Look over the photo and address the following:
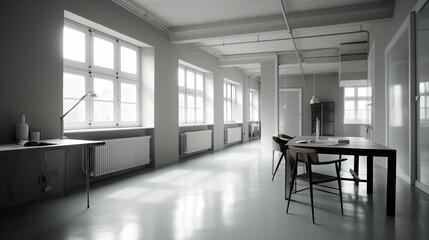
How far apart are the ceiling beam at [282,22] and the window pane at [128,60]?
1.13 meters

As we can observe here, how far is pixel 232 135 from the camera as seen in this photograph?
11.3 m

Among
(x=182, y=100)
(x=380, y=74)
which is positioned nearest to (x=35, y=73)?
(x=182, y=100)

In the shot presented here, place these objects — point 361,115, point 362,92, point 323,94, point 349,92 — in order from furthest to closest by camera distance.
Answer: point 323,94 < point 349,92 < point 361,115 < point 362,92

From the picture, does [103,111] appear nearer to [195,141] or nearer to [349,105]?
[195,141]

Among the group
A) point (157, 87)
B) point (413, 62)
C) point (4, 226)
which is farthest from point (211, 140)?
point (4, 226)

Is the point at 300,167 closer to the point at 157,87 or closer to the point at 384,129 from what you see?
the point at 384,129

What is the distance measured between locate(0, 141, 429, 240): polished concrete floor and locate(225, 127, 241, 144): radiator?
5.99 metres

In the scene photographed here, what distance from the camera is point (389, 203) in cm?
314

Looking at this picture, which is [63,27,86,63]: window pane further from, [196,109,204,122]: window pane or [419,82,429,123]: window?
[419,82,429,123]: window

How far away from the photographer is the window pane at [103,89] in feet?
17.3

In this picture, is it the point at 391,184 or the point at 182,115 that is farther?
the point at 182,115

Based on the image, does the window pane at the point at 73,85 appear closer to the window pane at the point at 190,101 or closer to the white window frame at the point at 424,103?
the window pane at the point at 190,101

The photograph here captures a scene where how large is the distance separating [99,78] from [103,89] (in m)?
0.23

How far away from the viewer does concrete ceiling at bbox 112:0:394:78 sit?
5415mm
